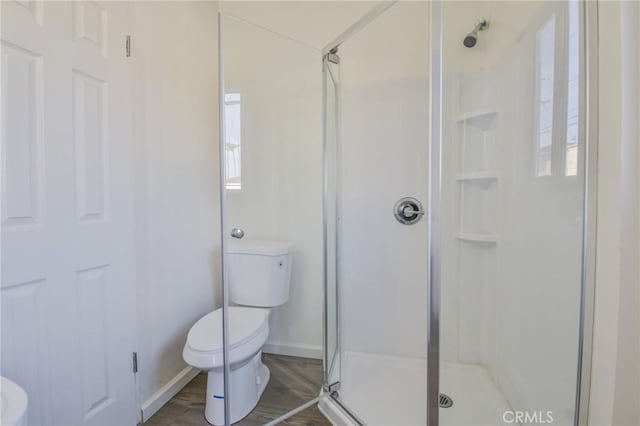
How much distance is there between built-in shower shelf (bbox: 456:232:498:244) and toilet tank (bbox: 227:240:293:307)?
0.98 metres

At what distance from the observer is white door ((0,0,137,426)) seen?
37.2 inches

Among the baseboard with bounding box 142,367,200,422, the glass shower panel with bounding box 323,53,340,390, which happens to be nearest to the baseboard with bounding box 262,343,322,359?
the glass shower panel with bounding box 323,53,340,390

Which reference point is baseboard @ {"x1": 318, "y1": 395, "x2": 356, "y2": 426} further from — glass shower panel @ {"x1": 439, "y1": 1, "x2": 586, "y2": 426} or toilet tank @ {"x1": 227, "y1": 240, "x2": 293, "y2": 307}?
toilet tank @ {"x1": 227, "y1": 240, "x2": 293, "y2": 307}

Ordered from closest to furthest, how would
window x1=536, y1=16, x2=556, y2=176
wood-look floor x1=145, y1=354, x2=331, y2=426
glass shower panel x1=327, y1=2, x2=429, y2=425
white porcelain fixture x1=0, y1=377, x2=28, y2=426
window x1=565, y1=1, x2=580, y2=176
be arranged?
white porcelain fixture x1=0, y1=377, x2=28, y2=426 < window x1=565, y1=1, x2=580, y2=176 < window x1=536, y1=16, x2=556, y2=176 < wood-look floor x1=145, y1=354, x2=331, y2=426 < glass shower panel x1=327, y1=2, x2=429, y2=425

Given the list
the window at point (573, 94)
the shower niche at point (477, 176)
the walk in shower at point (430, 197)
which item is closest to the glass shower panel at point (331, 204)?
the walk in shower at point (430, 197)

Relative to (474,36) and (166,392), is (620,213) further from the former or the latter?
(166,392)

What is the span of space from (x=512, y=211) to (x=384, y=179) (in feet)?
2.24

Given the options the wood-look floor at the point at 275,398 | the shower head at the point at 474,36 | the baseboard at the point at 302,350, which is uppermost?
the shower head at the point at 474,36

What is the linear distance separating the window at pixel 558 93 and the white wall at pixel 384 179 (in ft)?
1.87

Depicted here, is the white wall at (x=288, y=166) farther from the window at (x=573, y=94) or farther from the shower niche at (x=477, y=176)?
the window at (x=573, y=94)

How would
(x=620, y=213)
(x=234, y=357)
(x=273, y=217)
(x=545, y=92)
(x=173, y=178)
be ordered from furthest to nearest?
(x=273, y=217) → (x=173, y=178) → (x=234, y=357) → (x=545, y=92) → (x=620, y=213)

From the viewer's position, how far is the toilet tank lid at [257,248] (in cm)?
158

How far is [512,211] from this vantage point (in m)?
1.42

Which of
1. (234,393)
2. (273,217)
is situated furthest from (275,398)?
(273,217)
